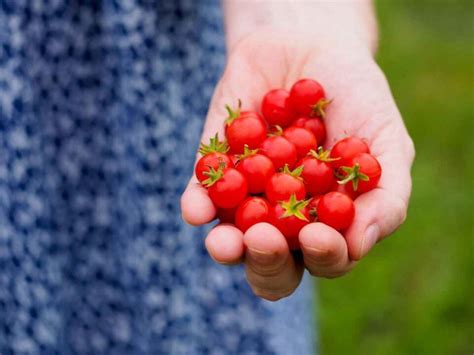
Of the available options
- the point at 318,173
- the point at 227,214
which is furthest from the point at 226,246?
the point at 318,173

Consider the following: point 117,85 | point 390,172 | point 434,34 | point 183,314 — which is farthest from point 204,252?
point 434,34

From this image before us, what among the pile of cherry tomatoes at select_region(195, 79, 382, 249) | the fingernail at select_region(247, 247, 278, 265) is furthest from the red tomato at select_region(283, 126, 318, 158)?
the fingernail at select_region(247, 247, 278, 265)

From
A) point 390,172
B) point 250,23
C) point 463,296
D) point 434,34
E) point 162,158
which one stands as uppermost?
Result: point 250,23

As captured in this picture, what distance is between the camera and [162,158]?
1.73 m

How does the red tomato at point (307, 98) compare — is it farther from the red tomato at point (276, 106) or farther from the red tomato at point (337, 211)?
the red tomato at point (337, 211)

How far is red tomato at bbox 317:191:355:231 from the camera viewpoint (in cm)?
131

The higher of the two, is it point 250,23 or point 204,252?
point 250,23

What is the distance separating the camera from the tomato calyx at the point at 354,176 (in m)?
1.37

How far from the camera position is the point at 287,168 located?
144 centimetres

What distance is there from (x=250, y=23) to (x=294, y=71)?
16cm

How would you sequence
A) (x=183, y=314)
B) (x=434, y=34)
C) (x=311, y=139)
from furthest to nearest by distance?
(x=434, y=34) < (x=183, y=314) < (x=311, y=139)

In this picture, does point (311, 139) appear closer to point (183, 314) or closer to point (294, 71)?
point (294, 71)

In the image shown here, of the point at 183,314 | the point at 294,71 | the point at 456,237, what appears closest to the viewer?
the point at 294,71

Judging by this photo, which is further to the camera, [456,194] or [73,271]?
[456,194]
